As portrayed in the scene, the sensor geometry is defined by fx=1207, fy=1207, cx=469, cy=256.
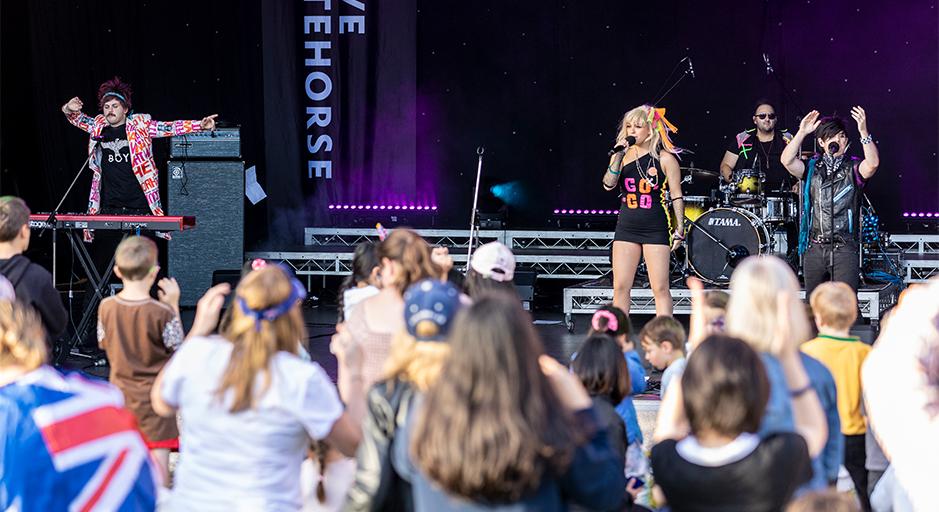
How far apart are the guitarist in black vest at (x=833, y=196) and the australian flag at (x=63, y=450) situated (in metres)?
5.13

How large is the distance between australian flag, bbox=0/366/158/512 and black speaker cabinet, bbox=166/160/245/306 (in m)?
7.74

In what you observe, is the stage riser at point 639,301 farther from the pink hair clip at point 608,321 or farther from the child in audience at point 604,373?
the child in audience at point 604,373

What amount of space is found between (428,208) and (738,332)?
9.62 meters

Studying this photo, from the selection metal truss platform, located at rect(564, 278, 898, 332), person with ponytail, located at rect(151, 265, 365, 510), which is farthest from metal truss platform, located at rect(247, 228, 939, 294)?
person with ponytail, located at rect(151, 265, 365, 510)

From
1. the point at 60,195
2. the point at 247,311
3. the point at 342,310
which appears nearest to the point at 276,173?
the point at 60,195

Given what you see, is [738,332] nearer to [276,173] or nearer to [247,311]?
[247,311]

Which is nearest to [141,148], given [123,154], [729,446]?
[123,154]

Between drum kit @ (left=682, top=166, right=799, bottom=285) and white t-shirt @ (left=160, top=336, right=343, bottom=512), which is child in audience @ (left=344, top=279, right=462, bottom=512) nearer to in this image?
white t-shirt @ (left=160, top=336, right=343, bottom=512)

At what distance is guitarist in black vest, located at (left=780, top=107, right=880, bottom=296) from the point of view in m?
7.39

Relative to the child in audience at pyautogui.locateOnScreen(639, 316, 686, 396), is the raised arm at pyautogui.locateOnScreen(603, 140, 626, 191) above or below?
above

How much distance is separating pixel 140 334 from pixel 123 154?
14.6ft

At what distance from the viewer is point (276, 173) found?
472 inches

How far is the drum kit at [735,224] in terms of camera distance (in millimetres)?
9797

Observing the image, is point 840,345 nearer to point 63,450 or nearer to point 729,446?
point 729,446
